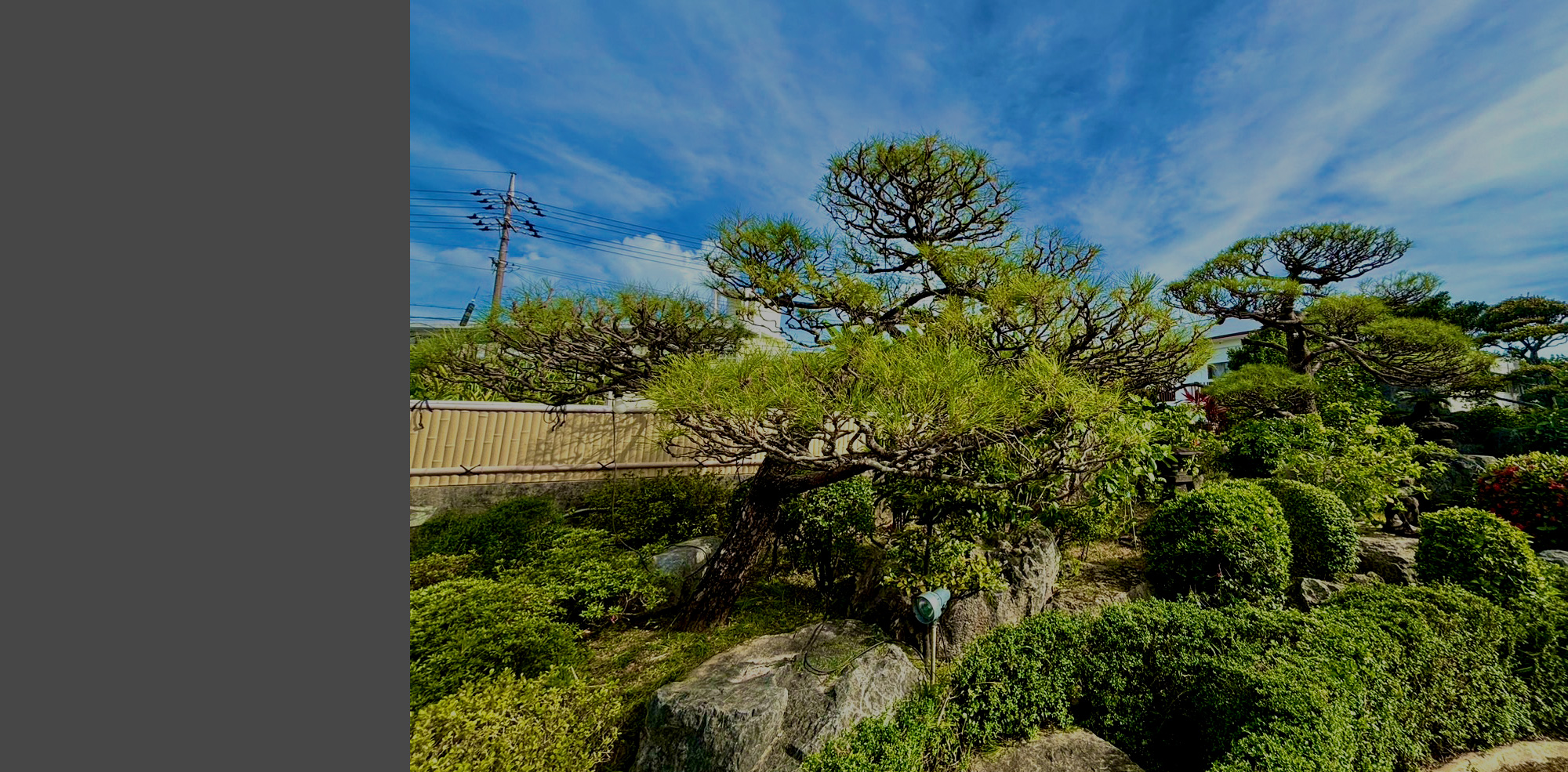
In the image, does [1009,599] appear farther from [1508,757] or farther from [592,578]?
[592,578]

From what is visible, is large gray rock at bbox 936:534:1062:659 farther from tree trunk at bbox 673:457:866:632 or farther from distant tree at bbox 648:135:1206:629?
tree trunk at bbox 673:457:866:632

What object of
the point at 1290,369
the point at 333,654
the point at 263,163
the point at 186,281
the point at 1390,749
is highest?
the point at 1290,369

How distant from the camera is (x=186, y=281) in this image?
62 cm

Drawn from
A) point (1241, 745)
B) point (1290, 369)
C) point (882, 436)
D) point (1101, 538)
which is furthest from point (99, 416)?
point (1290, 369)

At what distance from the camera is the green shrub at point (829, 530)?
4.25 meters

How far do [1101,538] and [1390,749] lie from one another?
2.85m

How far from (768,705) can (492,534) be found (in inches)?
110

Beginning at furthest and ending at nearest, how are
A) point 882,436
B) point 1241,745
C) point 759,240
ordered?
1. point 759,240
2. point 882,436
3. point 1241,745

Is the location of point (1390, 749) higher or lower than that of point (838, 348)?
lower

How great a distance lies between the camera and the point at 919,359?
9.39ft

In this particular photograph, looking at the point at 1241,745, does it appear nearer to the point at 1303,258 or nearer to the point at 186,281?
the point at 186,281

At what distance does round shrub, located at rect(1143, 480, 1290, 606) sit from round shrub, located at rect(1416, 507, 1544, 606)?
1.10 m

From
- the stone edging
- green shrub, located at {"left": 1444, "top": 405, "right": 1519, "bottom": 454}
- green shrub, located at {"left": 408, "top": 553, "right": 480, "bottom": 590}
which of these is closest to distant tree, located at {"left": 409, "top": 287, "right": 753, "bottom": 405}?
green shrub, located at {"left": 408, "top": 553, "right": 480, "bottom": 590}

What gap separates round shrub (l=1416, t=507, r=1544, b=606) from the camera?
3643 mm
